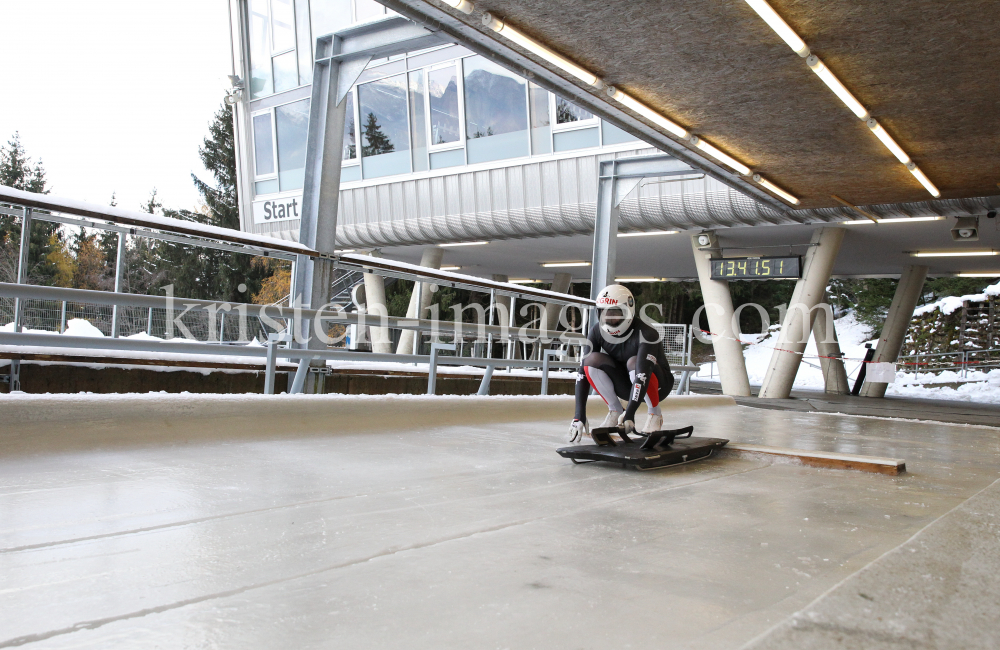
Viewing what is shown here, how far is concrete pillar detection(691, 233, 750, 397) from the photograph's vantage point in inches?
742

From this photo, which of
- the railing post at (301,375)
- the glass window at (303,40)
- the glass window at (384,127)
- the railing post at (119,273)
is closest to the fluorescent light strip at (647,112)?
the railing post at (301,375)

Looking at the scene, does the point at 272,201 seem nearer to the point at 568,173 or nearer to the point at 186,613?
the point at 568,173

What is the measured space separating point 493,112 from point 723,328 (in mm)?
8393

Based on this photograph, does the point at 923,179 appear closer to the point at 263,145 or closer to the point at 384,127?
the point at 384,127

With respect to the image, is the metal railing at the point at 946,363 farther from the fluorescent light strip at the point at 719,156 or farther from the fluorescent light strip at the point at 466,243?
the fluorescent light strip at the point at 719,156

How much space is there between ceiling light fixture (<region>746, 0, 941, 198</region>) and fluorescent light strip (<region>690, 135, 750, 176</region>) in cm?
164

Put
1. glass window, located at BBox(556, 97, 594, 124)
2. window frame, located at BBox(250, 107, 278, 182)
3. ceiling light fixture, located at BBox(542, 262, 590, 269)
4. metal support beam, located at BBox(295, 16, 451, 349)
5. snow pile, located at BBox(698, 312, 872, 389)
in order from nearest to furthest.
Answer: metal support beam, located at BBox(295, 16, 451, 349)
glass window, located at BBox(556, 97, 594, 124)
window frame, located at BBox(250, 107, 278, 182)
ceiling light fixture, located at BBox(542, 262, 590, 269)
snow pile, located at BBox(698, 312, 872, 389)

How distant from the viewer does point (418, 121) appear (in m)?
21.4

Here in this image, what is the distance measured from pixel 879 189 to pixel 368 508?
10797 mm

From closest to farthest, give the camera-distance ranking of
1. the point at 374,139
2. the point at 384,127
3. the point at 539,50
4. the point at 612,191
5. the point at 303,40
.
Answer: the point at 539,50, the point at 612,191, the point at 384,127, the point at 374,139, the point at 303,40

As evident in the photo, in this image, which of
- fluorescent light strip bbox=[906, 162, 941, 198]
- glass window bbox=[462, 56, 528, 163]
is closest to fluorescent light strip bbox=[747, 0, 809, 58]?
fluorescent light strip bbox=[906, 162, 941, 198]

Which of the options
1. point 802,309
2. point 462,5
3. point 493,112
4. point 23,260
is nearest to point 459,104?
point 493,112

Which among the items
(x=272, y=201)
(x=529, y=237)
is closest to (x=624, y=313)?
(x=529, y=237)

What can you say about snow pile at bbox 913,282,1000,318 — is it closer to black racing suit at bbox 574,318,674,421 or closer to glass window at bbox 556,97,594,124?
glass window at bbox 556,97,594,124
